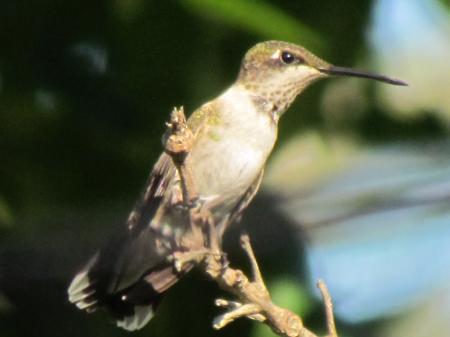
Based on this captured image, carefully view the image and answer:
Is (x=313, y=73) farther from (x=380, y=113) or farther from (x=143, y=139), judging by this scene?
(x=143, y=139)

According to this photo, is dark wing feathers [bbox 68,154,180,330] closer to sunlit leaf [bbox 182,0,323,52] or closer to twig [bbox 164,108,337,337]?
sunlit leaf [bbox 182,0,323,52]

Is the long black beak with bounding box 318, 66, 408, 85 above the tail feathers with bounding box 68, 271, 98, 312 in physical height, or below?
above

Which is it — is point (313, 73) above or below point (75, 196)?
above

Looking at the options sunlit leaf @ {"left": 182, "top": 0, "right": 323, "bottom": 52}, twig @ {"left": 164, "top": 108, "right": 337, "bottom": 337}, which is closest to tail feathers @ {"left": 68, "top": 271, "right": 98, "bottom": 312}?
twig @ {"left": 164, "top": 108, "right": 337, "bottom": 337}

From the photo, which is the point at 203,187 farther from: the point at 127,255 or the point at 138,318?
the point at 138,318

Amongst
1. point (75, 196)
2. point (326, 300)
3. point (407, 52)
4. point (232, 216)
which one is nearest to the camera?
point (326, 300)

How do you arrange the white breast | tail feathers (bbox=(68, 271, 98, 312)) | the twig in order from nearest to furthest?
the twig < tail feathers (bbox=(68, 271, 98, 312)) < the white breast

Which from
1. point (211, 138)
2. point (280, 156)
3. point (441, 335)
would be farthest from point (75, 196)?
point (441, 335)

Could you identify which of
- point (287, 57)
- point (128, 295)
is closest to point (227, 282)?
point (128, 295)
